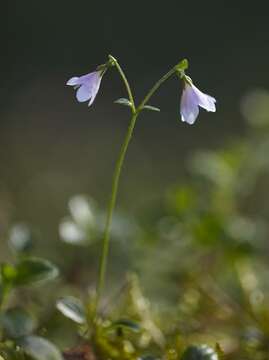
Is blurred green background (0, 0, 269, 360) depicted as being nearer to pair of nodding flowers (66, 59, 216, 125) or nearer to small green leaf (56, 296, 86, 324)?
small green leaf (56, 296, 86, 324)

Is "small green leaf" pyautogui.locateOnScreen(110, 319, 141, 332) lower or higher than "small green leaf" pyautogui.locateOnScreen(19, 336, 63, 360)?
lower

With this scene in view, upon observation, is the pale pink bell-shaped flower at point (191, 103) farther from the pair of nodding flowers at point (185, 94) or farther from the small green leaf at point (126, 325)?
the small green leaf at point (126, 325)

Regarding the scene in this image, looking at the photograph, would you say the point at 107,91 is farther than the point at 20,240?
Yes

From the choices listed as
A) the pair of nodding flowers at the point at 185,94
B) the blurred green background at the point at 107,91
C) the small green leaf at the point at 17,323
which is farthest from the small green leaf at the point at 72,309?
the blurred green background at the point at 107,91

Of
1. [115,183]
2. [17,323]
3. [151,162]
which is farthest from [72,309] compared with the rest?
[151,162]

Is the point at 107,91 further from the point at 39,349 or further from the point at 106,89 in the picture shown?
the point at 39,349

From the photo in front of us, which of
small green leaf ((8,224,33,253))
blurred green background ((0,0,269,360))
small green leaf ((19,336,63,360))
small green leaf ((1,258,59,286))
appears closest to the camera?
small green leaf ((19,336,63,360))

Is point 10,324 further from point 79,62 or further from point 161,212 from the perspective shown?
point 79,62

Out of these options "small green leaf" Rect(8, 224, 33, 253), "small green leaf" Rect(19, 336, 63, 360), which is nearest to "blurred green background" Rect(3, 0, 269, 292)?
"small green leaf" Rect(8, 224, 33, 253)
